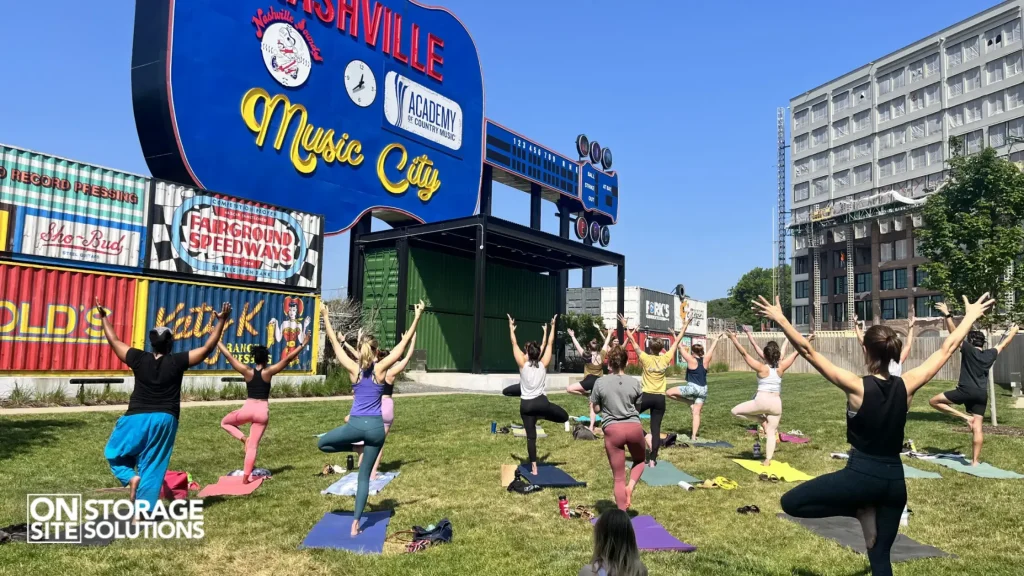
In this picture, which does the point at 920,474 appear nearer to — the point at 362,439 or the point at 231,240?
the point at 362,439

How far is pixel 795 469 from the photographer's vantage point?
10312 mm

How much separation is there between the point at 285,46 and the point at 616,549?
28253 mm

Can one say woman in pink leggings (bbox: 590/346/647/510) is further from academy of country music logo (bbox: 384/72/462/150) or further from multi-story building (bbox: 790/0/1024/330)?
multi-story building (bbox: 790/0/1024/330)

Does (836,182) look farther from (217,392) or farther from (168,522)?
(168,522)

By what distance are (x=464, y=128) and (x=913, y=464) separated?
3060cm

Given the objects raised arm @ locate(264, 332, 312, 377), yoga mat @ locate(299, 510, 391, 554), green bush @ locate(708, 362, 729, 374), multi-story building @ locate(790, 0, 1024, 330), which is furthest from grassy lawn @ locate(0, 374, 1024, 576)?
multi-story building @ locate(790, 0, 1024, 330)

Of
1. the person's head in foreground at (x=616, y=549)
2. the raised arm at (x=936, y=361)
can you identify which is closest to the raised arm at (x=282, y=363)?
the person's head in foreground at (x=616, y=549)

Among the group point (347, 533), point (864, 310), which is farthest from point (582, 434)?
point (864, 310)

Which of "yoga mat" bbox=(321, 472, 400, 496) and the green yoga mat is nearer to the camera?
"yoga mat" bbox=(321, 472, 400, 496)

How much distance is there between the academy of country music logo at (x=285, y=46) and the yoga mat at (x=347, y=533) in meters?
23.5

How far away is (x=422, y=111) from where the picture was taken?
34.2 meters

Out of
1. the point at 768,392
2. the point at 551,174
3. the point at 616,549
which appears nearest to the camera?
the point at 616,549

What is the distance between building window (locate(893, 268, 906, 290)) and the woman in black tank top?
238ft

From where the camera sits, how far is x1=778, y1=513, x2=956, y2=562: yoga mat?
20.2 feet
